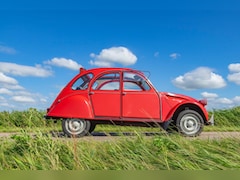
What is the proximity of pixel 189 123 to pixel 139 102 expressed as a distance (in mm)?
1365

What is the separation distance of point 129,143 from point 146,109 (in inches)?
146

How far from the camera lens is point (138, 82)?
29.6 feet

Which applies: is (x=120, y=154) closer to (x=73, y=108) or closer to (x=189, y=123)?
(x=73, y=108)

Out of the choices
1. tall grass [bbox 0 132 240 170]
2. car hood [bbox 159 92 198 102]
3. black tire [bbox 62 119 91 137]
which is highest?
car hood [bbox 159 92 198 102]

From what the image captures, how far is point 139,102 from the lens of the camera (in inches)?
351

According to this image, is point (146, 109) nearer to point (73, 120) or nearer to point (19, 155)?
point (73, 120)

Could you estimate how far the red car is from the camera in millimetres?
8750

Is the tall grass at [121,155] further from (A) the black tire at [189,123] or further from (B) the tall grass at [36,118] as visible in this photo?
(B) the tall grass at [36,118]

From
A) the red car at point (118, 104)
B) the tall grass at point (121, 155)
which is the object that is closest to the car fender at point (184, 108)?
the red car at point (118, 104)

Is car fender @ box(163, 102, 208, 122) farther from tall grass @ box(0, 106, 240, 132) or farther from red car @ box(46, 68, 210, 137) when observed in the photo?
tall grass @ box(0, 106, 240, 132)

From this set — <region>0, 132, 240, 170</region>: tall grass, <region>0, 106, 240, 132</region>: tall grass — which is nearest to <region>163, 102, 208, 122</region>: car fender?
<region>0, 132, 240, 170</region>: tall grass

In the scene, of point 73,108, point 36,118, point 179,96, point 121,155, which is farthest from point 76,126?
point 121,155

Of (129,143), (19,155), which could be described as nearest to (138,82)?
(129,143)

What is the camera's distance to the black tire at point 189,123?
8867mm
